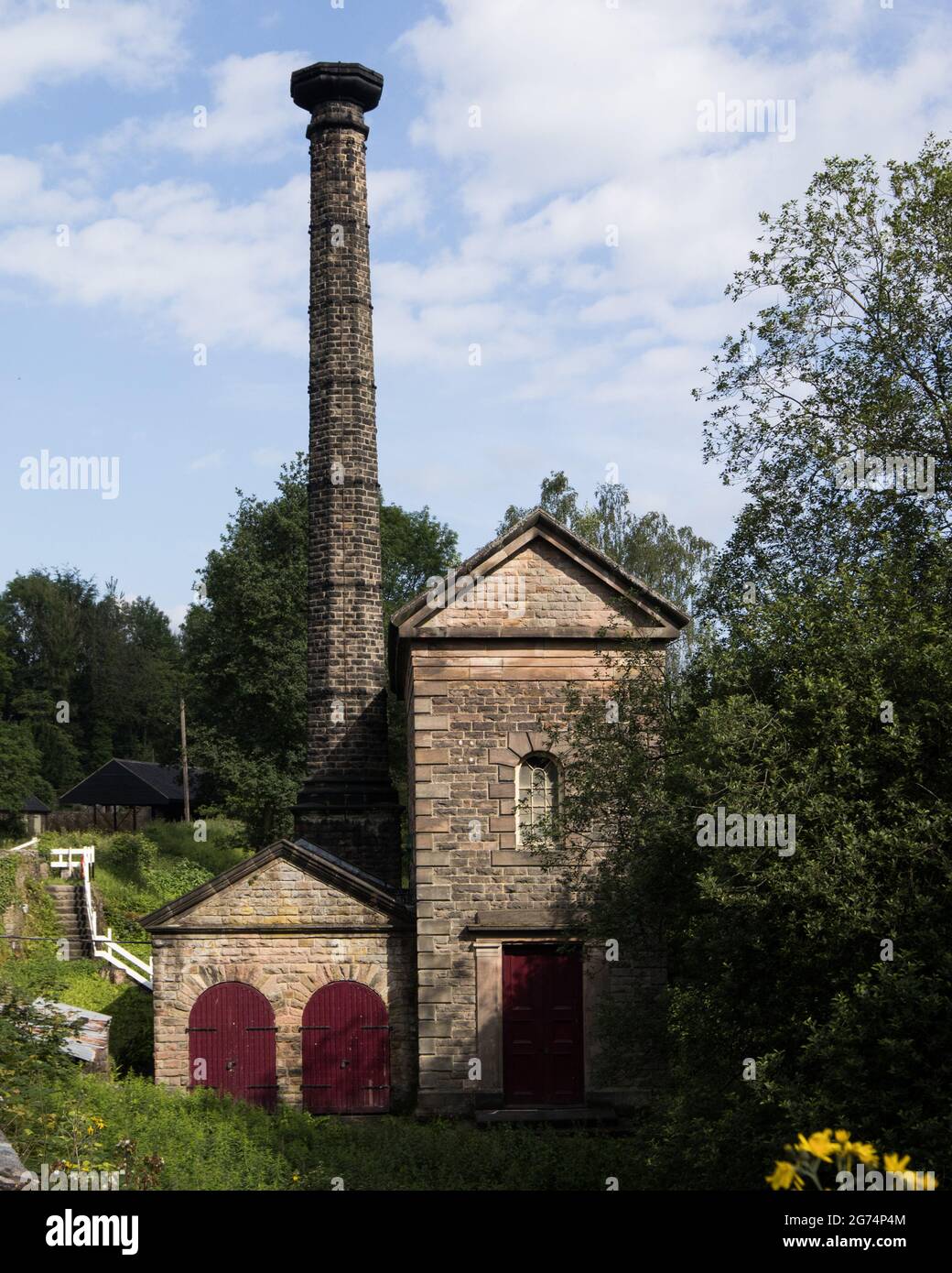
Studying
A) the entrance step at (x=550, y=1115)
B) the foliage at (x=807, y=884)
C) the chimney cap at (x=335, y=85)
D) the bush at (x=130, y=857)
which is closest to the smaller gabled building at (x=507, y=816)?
the entrance step at (x=550, y=1115)

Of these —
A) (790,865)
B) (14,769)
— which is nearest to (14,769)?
(14,769)

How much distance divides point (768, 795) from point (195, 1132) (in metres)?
8.24

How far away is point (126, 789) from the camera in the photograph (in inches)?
2251

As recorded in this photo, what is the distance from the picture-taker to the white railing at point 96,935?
103ft

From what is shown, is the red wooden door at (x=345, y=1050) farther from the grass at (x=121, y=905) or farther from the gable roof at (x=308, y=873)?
the grass at (x=121, y=905)

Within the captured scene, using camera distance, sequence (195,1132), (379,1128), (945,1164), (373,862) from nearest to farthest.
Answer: (945,1164) < (195,1132) < (379,1128) < (373,862)

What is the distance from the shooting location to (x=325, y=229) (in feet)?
86.2

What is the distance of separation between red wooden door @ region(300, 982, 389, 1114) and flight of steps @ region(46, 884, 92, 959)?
558 inches

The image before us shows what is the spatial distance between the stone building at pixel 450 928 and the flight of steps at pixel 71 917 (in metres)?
13.5

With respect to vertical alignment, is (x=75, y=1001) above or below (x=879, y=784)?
below

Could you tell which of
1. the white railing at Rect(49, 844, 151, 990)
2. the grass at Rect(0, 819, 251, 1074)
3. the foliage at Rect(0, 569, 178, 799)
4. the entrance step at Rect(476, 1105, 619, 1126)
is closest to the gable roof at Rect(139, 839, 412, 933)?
the grass at Rect(0, 819, 251, 1074)

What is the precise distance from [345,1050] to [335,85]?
17761 millimetres
